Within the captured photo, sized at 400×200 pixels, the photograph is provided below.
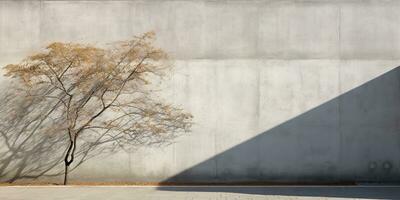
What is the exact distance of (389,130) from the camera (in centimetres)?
1573

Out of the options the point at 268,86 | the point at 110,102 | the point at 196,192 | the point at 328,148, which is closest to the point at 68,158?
the point at 110,102

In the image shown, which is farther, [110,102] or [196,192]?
[110,102]

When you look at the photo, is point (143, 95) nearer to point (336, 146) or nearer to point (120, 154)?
point (120, 154)

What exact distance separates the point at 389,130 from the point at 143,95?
745cm

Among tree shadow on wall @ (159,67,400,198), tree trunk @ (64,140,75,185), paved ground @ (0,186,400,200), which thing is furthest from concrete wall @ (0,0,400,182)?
paved ground @ (0,186,400,200)

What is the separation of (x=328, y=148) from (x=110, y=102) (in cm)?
668

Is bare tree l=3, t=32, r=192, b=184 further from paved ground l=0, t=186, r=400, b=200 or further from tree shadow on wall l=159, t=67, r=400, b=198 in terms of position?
tree shadow on wall l=159, t=67, r=400, b=198

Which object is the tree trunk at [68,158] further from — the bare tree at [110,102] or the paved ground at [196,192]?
the paved ground at [196,192]

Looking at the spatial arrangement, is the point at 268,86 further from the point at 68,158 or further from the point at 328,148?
the point at 68,158

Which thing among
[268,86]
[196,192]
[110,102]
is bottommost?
[196,192]

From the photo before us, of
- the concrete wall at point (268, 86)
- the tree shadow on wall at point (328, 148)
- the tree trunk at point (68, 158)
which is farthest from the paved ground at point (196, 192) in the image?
the concrete wall at point (268, 86)

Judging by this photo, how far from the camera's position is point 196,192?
13750mm

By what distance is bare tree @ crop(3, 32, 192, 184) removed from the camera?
51.4 ft

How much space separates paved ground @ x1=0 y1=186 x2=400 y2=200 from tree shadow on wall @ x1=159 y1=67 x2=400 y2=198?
0.86 meters
